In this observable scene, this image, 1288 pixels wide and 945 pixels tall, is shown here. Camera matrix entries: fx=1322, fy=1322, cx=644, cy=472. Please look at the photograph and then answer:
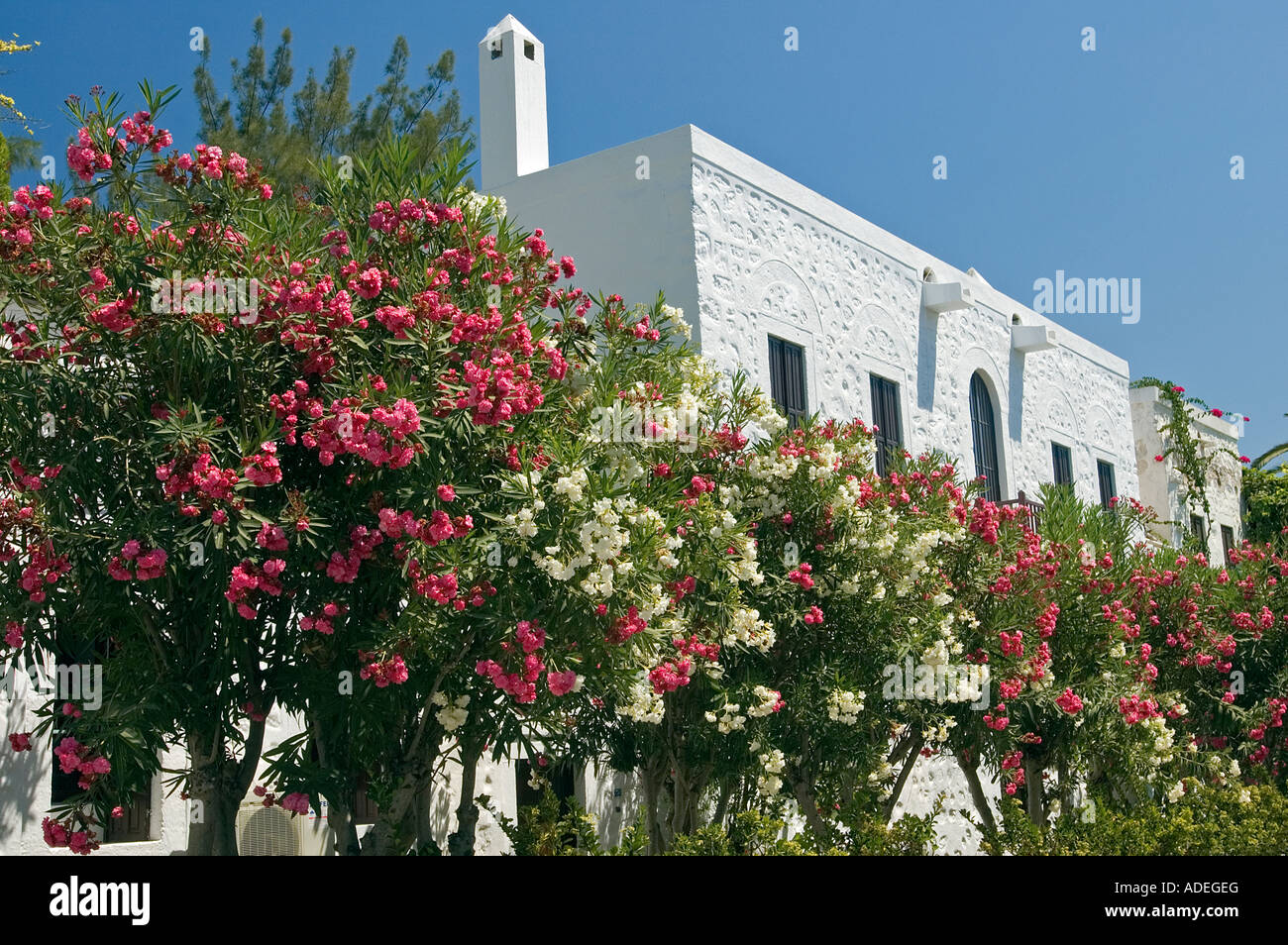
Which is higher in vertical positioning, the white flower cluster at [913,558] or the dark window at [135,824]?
the white flower cluster at [913,558]

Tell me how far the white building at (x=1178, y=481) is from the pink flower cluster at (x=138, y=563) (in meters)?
21.8

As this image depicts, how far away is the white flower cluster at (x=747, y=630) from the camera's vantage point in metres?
8.52

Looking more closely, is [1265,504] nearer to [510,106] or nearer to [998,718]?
[510,106]

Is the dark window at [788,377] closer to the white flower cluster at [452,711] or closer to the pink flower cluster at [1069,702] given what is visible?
the pink flower cluster at [1069,702]

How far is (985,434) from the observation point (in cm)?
1931

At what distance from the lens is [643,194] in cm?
1390

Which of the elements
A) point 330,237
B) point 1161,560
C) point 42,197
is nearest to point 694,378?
point 330,237

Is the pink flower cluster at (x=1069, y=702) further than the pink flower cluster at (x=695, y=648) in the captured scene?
Yes

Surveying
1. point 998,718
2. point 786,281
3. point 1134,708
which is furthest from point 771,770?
point 786,281

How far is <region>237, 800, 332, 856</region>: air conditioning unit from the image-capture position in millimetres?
11188

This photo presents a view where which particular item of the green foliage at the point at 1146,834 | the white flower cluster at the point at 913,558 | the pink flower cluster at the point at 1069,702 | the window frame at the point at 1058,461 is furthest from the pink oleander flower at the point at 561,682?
the window frame at the point at 1058,461
